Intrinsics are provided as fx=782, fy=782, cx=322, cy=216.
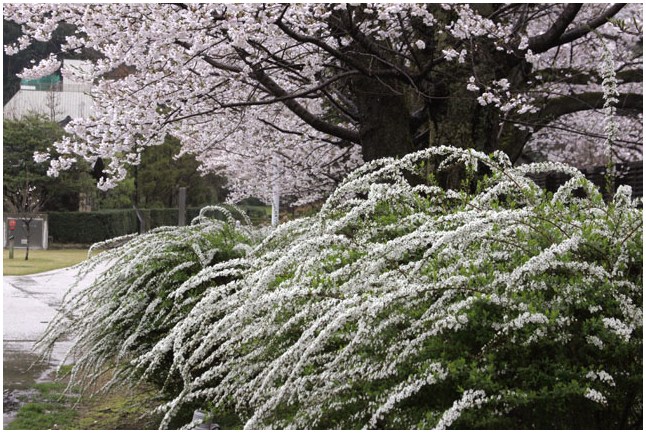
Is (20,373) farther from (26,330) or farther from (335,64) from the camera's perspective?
(335,64)

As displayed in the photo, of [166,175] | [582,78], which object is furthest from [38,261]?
[582,78]

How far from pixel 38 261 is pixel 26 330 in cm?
1065

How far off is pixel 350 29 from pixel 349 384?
10.8 feet

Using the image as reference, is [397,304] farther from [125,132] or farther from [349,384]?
[125,132]

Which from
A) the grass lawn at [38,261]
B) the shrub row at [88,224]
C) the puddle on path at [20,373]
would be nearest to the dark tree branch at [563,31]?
the puddle on path at [20,373]

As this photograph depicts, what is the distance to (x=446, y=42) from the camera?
6.05m

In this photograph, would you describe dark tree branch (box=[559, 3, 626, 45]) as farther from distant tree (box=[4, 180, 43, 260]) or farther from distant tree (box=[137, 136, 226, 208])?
distant tree (box=[4, 180, 43, 260])

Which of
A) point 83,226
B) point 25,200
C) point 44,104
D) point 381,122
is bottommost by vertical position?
point 83,226

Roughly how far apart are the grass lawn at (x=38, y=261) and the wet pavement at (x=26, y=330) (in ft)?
4.37

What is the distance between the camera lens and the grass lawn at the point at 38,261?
15414mm

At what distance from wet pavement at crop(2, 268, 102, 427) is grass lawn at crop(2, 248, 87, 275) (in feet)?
4.37

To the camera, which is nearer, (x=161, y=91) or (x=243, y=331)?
(x=243, y=331)

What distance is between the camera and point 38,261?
1802cm

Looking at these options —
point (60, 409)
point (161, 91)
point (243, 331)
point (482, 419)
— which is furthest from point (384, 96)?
point (482, 419)
